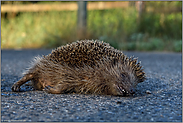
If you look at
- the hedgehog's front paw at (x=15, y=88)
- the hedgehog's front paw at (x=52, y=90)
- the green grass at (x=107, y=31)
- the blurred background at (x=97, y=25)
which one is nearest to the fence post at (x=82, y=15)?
the blurred background at (x=97, y=25)

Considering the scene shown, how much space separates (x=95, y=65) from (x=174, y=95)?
4.60 ft

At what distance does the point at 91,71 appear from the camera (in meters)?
4.08

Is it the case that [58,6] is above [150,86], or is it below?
above

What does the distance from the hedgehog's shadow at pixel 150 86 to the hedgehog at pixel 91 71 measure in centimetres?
29

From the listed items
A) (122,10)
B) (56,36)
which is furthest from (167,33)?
(56,36)

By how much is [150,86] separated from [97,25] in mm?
9817

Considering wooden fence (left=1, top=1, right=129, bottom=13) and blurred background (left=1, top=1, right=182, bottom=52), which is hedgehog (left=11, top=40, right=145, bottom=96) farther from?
wooden fence (left=1, top=1, right=129, bottom=13)

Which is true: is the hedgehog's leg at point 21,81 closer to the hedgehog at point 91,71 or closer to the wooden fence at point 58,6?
the hedgehog at point 91,71

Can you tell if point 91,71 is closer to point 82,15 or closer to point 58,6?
point 82,15

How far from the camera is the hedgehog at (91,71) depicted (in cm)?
403

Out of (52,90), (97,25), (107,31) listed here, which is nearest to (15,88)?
(52,90)

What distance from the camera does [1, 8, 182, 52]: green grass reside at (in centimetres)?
1259

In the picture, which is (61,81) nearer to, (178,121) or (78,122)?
(78,122)

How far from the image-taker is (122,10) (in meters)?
16.2
